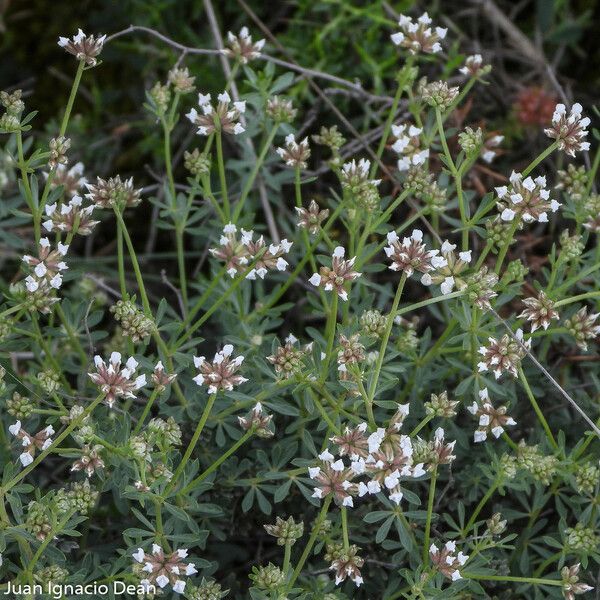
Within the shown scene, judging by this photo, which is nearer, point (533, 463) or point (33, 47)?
point (533, 463)

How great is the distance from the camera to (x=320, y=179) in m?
3.42

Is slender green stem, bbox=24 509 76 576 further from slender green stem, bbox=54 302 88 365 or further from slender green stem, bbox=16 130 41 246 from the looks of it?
slender green stem, bbox=16 130 41 246

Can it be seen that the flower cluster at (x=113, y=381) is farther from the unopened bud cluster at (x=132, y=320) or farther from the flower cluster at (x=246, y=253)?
the flower cluster at (x=246, y=253)

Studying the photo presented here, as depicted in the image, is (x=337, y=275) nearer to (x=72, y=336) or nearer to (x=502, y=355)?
(x=502, y=355)

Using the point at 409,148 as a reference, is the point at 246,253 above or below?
below

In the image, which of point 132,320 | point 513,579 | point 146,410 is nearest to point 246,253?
point 132,320

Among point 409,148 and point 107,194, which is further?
point 409,148

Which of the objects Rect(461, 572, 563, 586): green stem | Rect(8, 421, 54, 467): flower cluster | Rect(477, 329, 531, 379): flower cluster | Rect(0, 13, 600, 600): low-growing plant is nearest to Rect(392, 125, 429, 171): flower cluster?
Rect(0, 13, 600, 600): low-growing plant

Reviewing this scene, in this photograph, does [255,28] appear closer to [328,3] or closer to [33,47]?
[328,3]

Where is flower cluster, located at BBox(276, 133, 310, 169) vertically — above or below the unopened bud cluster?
above

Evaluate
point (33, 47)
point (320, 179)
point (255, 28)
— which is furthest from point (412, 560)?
point (33, 47)

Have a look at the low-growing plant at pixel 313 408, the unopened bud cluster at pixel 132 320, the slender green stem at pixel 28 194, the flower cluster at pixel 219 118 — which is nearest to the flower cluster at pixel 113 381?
the low-growing plant at pixel 313 408

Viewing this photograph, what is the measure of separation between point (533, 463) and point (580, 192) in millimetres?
807

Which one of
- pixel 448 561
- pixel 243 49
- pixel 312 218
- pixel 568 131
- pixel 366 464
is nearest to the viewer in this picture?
pixel 366 464
